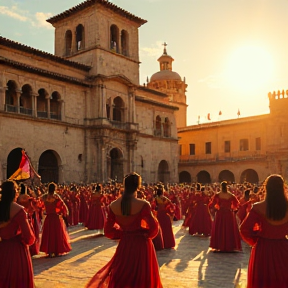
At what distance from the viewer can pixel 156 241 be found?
432 inches

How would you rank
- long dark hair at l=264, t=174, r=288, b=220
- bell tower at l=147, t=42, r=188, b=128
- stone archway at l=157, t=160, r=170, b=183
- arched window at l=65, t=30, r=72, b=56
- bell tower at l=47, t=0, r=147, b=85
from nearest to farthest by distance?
long dark hair at l=264, t=174, r=288, b=220
bell tower at l=47, t=0, r=147, b=85
arched window at l=65, t=30, r=72, b=56
stone archway at l=157, t=160, r=170, b=183
bell tower at l=147, t=42, r=188, b=128

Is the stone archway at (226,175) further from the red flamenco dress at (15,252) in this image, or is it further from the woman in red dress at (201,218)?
the red flamenco dress at (15,252)

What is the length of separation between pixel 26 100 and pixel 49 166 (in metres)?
5.10

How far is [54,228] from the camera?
34.7 feet

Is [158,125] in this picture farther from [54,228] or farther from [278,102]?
[54,228]

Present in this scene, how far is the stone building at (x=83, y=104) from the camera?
27.1m

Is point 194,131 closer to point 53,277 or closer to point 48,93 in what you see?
point 48,93

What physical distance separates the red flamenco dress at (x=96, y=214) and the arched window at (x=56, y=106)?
15.7 metres

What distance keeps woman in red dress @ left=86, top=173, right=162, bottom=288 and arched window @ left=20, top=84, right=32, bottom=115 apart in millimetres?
23229

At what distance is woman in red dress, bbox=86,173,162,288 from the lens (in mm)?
5508

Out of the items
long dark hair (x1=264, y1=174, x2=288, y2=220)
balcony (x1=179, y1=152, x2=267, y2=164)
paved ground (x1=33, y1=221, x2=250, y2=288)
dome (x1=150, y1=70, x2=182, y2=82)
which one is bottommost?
paved ground (x1=33, y1=221, x2=250, y2=288)

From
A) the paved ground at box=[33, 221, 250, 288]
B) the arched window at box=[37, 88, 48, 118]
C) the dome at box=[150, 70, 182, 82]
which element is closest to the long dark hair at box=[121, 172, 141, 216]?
the paved ground at box=[33, 221, 250, 288]

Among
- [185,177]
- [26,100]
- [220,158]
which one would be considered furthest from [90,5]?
[185,177]

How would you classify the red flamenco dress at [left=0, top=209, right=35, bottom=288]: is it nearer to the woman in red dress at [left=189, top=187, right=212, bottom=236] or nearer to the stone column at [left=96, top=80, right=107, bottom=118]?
the woman in red dress at [left=189, top=187, right=212, bottom=236]
